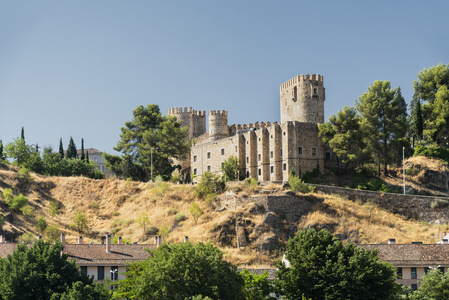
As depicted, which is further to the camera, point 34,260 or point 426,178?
point 426,178

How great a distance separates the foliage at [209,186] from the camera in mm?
80500

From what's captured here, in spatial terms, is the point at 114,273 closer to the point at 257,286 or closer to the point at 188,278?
the point at 257,286

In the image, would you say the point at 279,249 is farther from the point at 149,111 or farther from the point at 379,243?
the point at 149,111

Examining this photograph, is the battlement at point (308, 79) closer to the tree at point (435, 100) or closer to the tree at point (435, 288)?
the tree at point (435, 100)

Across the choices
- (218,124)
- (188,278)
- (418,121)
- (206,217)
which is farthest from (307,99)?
(188,278)

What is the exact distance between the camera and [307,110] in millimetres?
90688

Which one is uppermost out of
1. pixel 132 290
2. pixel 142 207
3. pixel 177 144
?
pixel 177 144

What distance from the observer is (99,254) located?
199 feet

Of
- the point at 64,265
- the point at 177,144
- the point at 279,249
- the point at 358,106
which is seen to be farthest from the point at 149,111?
the point at 64,265

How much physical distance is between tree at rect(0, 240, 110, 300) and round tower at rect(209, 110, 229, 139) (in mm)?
53936

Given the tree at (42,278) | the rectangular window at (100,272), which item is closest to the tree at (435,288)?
the tree at (42,278)

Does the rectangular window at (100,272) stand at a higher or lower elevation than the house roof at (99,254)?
lower

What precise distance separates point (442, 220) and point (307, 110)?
25017mm

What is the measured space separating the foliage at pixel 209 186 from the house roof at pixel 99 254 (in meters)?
18.9
